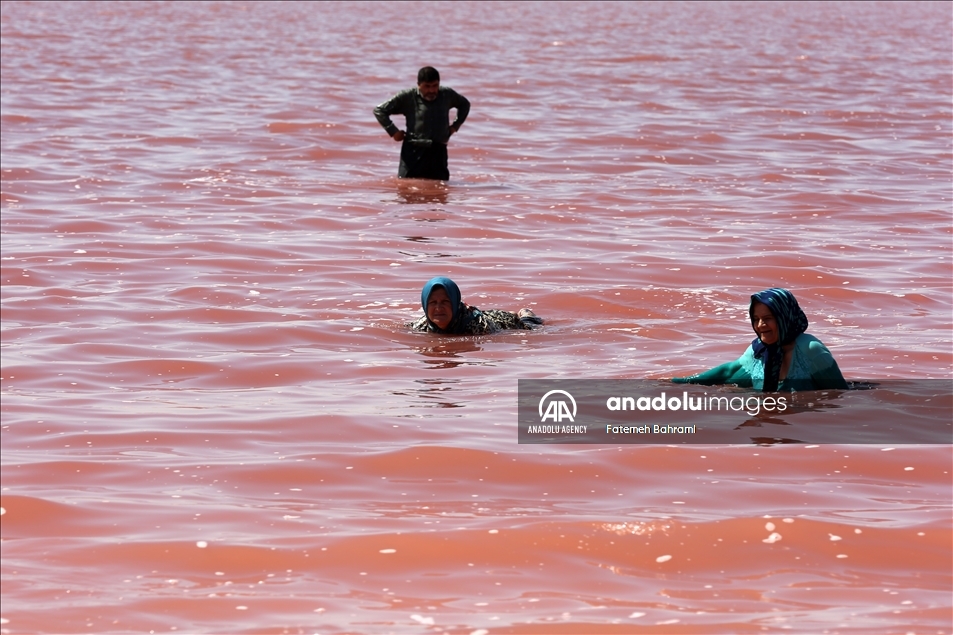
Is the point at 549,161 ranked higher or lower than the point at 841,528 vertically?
higher

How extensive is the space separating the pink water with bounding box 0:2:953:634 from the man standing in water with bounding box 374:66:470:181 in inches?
16.7

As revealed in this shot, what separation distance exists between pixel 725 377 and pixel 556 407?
0.95 m

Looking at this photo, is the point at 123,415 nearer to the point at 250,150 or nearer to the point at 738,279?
the point at 738,279

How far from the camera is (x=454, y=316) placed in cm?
894

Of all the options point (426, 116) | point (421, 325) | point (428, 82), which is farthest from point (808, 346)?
point (426, 116)

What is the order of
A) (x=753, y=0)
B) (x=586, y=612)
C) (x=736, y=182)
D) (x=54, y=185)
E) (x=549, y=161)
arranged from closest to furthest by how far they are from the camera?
(x=586, y=612) → (x=54, y=185) → (x=736, y=182) → (x=549, y=161) → (x=753, y=0)

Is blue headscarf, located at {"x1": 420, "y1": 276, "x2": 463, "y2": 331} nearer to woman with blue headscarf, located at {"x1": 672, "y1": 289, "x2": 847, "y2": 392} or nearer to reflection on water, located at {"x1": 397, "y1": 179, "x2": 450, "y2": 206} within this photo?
woman with blue headscarf, located at {"x1": 672, "y1": 289, "x2": 847, "y2": 392}

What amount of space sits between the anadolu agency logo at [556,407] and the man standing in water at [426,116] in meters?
6.97

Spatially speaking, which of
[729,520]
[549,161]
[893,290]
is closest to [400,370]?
[729,520]

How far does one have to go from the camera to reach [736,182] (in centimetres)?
1592

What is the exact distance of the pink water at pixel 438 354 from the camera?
5172mm

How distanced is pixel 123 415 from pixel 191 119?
1404 cm

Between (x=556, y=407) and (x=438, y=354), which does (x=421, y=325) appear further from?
(x=556, y=407)

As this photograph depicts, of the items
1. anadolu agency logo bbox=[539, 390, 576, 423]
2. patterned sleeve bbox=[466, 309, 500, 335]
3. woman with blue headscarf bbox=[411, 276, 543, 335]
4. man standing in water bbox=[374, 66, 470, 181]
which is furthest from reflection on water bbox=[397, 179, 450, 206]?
anadolu agency logo bbox=[539, 390, 576, 423]
